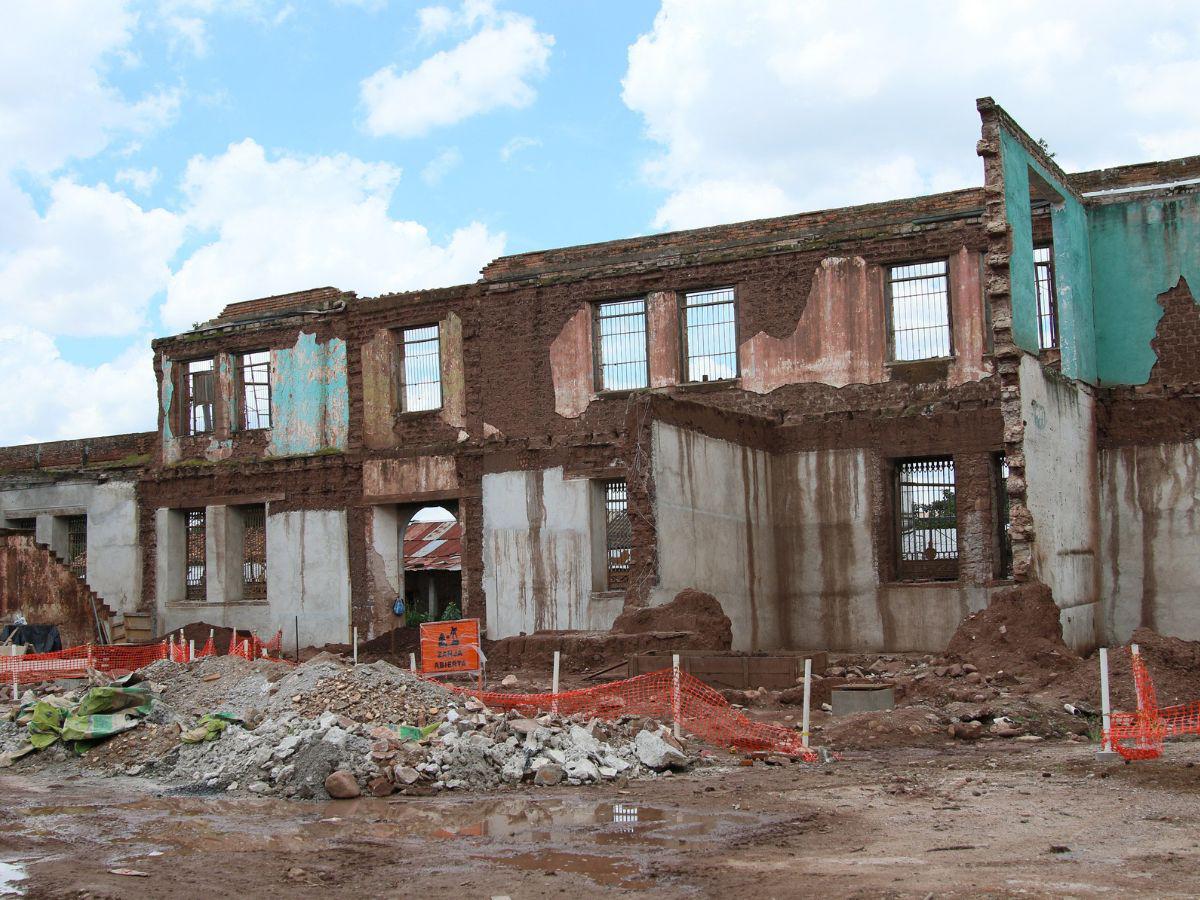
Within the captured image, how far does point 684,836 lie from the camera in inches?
367

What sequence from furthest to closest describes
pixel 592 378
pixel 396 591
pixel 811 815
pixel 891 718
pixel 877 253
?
1. pixel 396 591
2. pixel 592 378
3. pixel 877 253
4. pixel 891 718
5. pixel 811 815

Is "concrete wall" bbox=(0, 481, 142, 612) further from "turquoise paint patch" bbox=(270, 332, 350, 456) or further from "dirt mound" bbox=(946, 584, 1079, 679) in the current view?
"dirt mound" bbox=(946, 584, 1079, 679)

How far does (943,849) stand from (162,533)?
23.5 meters

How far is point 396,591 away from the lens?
2631 centimetres

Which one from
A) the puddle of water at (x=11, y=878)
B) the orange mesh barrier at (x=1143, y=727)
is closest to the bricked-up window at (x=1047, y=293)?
the orange mesh barrier at (x=1143, y=727)

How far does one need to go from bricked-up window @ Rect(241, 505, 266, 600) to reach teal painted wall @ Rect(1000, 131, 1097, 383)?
16299 millimetres

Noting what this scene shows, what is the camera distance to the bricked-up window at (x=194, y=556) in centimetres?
2917

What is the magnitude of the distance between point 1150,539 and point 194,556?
62.9ft

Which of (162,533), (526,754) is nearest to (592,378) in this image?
(162,533)

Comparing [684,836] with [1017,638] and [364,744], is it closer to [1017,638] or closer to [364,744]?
[364,744]

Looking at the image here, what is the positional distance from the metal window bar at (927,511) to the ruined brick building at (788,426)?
0.12 ft

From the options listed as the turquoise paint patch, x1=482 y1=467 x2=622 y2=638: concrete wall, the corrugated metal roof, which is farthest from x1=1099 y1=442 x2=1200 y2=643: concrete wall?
the corrugated metal roof

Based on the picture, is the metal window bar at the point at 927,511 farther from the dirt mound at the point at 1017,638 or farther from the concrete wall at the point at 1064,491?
the dirt mound at the point at 1017,638

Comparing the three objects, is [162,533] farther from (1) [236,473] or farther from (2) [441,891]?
(2) [441,891]
